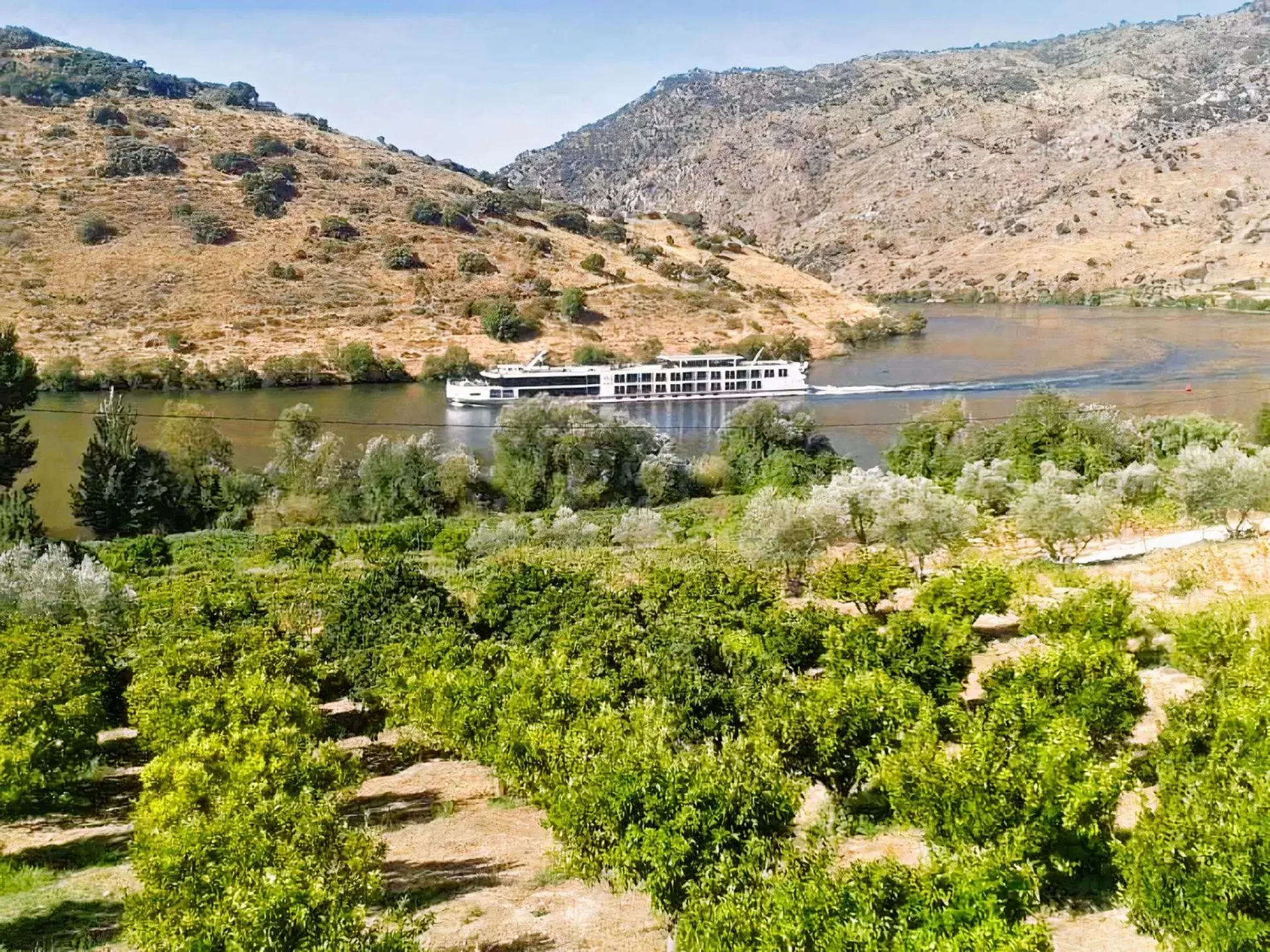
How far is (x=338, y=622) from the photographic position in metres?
18.3

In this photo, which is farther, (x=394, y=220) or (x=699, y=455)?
(x=394, y=220)

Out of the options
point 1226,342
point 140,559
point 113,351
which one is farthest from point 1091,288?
point 140,559

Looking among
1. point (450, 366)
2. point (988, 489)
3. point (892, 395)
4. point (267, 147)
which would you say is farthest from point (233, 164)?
point (988, 489)

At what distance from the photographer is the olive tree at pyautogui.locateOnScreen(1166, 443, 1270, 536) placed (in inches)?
911

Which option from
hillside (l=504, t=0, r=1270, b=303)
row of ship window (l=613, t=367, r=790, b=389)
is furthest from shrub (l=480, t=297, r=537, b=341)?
hillside (l=504, t=0, r=1270, b=303)

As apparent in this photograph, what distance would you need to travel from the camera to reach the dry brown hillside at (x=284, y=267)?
70562 mm

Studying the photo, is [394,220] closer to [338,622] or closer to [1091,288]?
[338,622]

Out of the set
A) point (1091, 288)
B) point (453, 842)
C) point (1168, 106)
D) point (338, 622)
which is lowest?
point (453, 842)

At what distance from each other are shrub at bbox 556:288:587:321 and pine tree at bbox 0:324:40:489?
45.7 m

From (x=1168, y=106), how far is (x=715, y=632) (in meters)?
202

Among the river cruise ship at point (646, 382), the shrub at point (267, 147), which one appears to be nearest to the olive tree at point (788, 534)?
the river cruise ship at point (646, 382)

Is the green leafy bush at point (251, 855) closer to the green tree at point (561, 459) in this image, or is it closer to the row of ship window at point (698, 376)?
the green tree at point (561, 459)

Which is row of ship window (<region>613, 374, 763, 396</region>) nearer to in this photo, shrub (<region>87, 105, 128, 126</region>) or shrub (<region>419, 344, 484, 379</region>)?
shrub (<region>419, 344, 484, 379</region>)

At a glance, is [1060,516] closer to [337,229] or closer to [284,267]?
[284,267]
